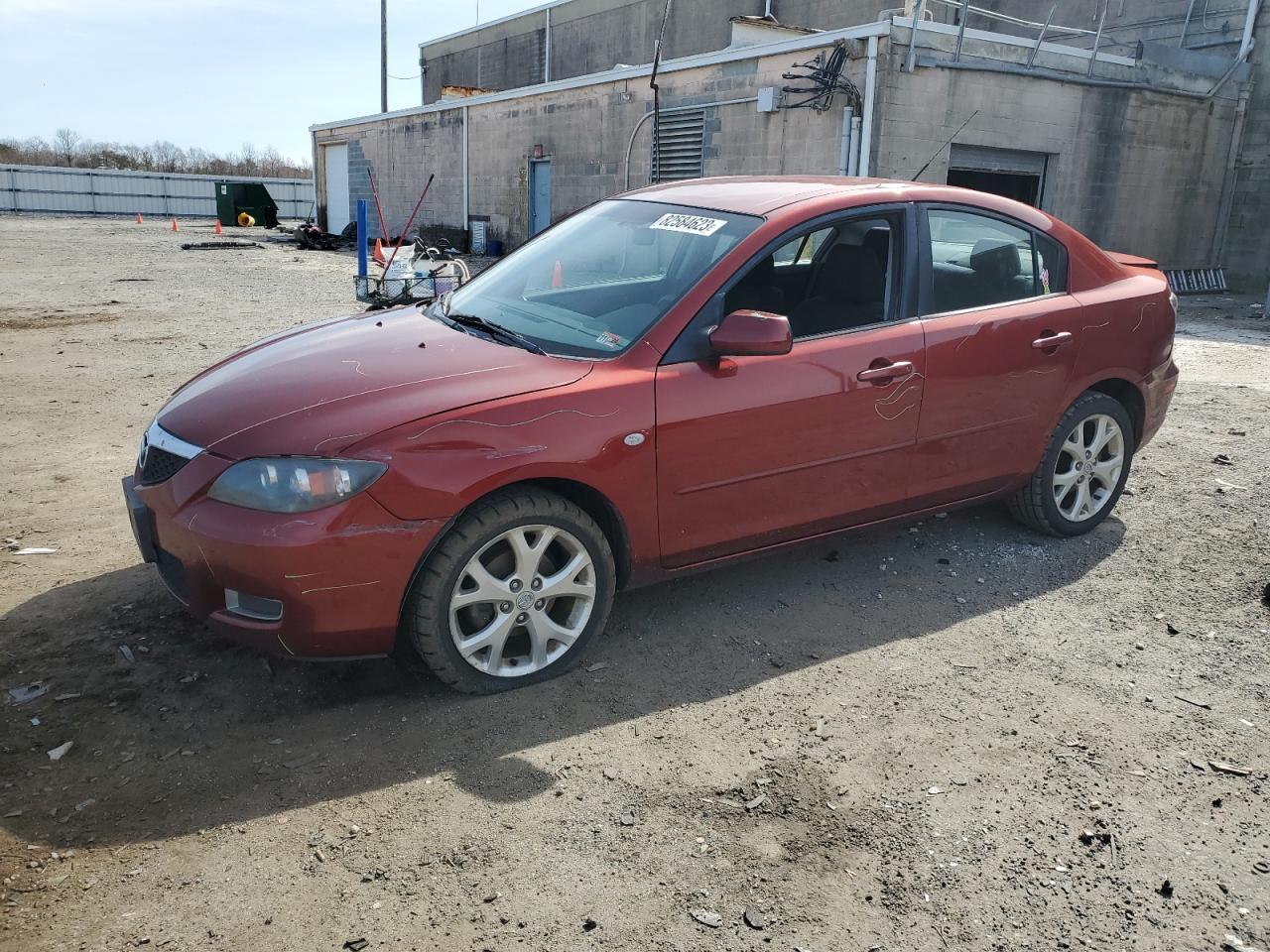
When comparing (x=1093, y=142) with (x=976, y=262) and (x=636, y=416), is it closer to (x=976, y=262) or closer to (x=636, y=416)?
(x=976, y=262)

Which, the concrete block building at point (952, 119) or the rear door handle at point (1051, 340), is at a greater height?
the concrete block building at point (952, 119)

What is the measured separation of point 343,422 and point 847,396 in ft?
6.39

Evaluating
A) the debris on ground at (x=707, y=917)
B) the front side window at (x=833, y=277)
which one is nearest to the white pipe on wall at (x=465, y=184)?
the front side window at (x=833, y=277)

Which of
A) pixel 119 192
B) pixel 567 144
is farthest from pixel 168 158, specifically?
pixel 567 144

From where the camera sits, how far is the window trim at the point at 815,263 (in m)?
3.70

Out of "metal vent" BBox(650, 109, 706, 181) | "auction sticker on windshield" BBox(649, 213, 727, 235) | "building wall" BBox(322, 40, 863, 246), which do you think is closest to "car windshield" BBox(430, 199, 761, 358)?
"auction sticker on windshield" BBox(649, 213, 727, 235)

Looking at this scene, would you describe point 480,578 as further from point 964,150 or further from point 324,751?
point 964,150

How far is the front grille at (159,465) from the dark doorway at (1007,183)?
14.0 meters

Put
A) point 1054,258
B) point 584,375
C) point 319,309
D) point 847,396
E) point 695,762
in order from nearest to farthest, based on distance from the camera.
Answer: point 695,762
point 584,375
point 847,396
point 1054,258
point 319,309

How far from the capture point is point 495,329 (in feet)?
13.0

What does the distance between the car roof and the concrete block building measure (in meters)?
7.48

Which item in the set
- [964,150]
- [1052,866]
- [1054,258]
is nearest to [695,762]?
[1052,866]

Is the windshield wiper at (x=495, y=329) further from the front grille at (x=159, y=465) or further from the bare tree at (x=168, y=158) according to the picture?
the bare tree at (x=168, y=158)

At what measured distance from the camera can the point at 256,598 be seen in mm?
3195
